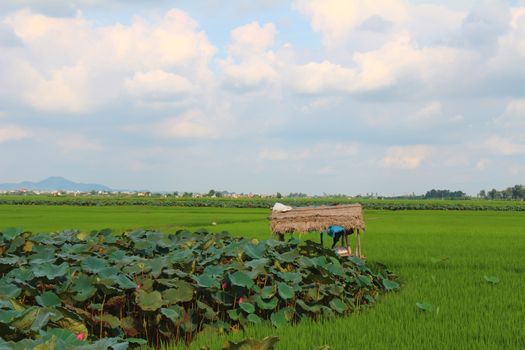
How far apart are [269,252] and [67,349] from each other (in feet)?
14.3

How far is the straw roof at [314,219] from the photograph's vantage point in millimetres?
9328

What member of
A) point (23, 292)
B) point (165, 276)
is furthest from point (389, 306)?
point (23, 292)

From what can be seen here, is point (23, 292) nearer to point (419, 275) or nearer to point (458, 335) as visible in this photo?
point (458, 335)

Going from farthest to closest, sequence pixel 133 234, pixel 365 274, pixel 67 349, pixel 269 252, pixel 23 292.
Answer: pixel 133 234 < pixel 365 274 < pixel 269 252 < pixel 23 292 < pixel 67 349

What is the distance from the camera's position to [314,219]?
933cm

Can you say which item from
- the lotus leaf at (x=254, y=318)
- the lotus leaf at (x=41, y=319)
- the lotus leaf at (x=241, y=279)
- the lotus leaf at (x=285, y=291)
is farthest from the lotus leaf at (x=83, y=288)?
the lotus leaf at (x=285, y=291)

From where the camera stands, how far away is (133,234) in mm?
8609

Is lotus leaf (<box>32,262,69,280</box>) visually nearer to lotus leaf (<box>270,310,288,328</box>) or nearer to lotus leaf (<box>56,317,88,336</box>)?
lotus leaf (<box>56,317,88,336</box>)

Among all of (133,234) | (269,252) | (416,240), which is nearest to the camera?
(269,252)

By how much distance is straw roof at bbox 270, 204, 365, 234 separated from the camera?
9.33 metres

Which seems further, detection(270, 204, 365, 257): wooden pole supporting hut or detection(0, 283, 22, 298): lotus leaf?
detection(270, 204, 365, 257): wooden pole supporting hut

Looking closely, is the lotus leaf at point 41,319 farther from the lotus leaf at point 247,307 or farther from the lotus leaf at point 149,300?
the lotus leaf at point 247,307

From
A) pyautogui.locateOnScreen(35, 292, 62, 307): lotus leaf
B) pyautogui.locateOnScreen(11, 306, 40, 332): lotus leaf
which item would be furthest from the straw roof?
pyautogui.locateOnScreen(11, 306, 40, 332): lotus leaf

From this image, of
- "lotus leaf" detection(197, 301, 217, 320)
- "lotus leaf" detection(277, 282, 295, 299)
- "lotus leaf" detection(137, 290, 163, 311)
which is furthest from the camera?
"lotus leaf" detection(277, 282, 295, 299)
